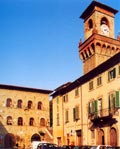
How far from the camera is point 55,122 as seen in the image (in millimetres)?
44219

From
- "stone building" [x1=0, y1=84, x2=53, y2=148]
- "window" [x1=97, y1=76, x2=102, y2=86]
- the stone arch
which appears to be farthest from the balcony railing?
the stone arch

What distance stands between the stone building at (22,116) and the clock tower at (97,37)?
11219 millimetres

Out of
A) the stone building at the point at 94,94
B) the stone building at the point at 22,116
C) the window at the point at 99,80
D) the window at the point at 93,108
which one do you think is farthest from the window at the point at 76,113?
the stone building at the point at 22,116

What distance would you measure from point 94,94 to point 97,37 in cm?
1207

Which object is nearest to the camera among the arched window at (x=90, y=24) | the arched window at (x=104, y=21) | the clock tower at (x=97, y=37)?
the clock tower at (x=97, y=37)

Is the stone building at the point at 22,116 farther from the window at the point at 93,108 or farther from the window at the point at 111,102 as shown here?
the window at the point at 111,102

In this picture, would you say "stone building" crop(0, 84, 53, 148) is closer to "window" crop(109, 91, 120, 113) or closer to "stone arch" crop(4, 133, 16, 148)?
"stone arch" crop(4, 133, 16, 148)

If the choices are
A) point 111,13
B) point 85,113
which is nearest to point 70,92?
point 85,113

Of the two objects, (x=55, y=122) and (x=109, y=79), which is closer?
(x=109, y=79)

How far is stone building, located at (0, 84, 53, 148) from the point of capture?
46309mm

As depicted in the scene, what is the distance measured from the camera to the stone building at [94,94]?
2898cm

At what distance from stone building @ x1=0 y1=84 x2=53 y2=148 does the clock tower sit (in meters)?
11.2

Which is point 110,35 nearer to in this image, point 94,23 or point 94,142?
point 94,23

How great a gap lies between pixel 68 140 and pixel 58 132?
3516 millimetres
